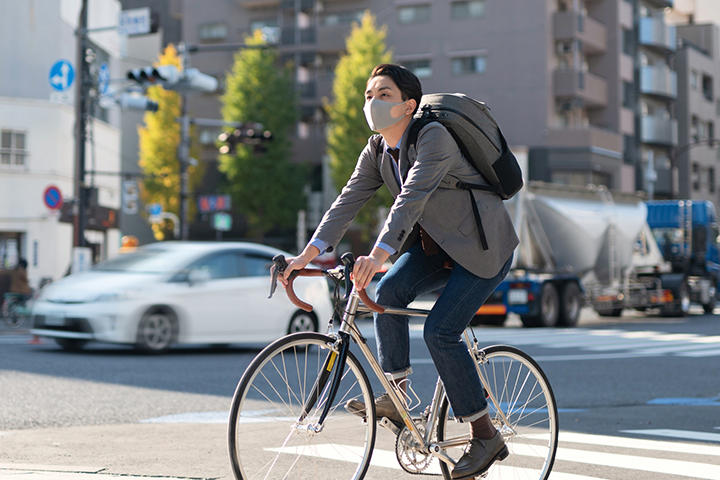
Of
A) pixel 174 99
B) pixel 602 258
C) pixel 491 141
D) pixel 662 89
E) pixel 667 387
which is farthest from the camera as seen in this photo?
pixel 662 89

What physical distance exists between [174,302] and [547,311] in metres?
9.35

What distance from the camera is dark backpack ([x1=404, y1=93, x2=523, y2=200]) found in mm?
3939

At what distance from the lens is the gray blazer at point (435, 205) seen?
3.80 metres

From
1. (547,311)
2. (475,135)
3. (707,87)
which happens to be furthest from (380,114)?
(707,87)

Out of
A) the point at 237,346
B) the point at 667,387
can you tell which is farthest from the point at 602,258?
the point at 667,387

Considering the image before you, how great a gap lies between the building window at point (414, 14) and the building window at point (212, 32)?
995cm

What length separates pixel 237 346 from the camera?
47.0ft

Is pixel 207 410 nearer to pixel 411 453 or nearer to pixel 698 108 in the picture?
pixel 411 453

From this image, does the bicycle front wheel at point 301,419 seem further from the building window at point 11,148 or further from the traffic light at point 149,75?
the building window at point 11,148

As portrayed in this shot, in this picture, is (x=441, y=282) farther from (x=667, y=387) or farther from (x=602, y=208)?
(x=602, y=208)

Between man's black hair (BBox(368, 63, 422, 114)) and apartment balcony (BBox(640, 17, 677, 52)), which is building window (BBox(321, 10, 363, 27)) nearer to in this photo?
apartment balcony (BBox(640, 17, 677, 52))

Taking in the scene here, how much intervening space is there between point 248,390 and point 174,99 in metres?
47.9

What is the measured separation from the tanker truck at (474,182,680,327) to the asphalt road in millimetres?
4801

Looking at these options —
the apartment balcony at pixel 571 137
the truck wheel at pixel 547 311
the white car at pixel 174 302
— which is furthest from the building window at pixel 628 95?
the white car at pixel 174 302
